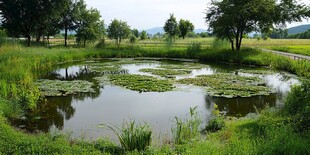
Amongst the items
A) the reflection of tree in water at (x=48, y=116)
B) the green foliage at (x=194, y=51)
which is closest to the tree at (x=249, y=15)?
the green foliage at (x=194, y=51)

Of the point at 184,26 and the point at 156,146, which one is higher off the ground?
the point at 184,26

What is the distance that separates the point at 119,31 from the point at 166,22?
16.2 meters

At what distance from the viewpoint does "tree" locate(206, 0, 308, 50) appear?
95.8 ft

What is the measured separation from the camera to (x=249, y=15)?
2912 cm

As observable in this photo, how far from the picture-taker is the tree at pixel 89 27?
127 feet

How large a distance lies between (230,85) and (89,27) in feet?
89.7

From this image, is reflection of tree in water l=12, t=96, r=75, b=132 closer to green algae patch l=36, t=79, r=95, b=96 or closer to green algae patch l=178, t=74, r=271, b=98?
green algae patch l=36, t=79, r=95, b=96

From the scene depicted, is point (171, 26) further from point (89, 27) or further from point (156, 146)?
point (156, 146)

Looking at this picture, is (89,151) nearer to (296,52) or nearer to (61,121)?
(61,121)

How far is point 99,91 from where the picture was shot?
15.4 m

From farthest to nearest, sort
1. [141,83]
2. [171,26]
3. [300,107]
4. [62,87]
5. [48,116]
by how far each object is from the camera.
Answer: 1. [171,26]
2. [141,83]
3. [62,87]
4. [48,116]
5. [300,107]

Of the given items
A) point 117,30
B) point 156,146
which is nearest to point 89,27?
point 117,30

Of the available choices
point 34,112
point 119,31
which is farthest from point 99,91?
point 119,31

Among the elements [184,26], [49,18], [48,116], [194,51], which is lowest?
[48,116]
